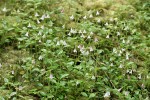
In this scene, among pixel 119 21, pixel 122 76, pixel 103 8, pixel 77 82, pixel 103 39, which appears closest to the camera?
pixel 77 82

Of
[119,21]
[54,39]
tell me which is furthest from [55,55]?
[119,21]

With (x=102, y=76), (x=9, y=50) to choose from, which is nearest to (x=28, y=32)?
(x=9, y=50)

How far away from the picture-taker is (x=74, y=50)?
14.1ft

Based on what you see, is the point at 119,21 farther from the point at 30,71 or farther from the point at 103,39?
the point at 30,71

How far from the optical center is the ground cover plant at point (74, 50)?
374 cm

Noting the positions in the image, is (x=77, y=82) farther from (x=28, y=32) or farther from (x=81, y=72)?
(x=28, y=32)

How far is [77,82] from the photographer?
144 inches

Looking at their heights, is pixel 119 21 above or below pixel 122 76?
above

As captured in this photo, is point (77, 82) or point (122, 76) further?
point (122, 76)

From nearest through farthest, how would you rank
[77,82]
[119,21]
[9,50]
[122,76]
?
[77,82] < [122,76] < [9,50] < [119,21]

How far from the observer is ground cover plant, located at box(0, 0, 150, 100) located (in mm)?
3744

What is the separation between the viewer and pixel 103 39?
15.7 ft

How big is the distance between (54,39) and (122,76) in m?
1.11

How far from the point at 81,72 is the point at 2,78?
3.15ft
